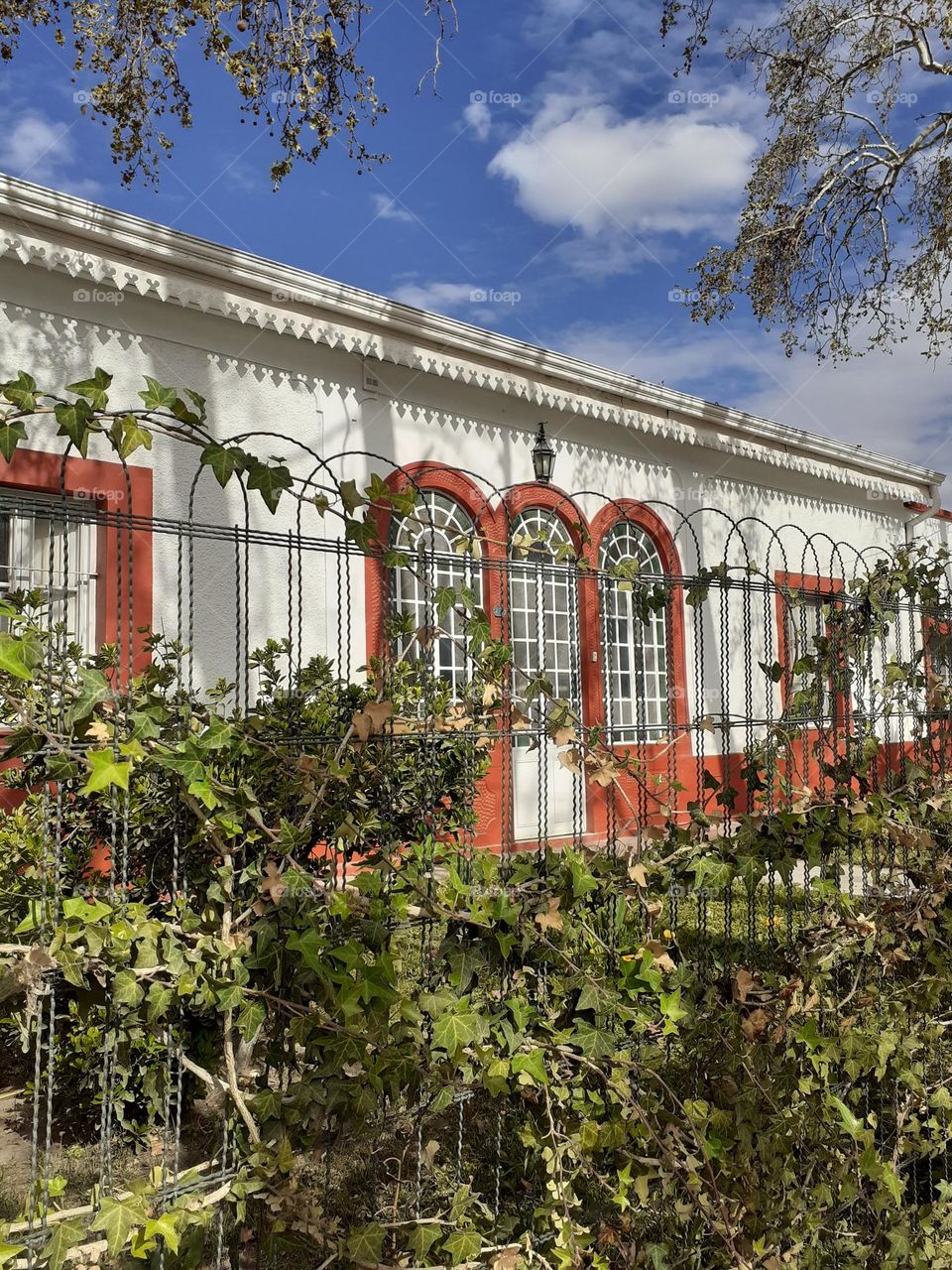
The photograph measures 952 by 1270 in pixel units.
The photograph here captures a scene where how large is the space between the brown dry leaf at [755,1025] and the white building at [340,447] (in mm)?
860

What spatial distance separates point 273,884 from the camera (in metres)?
2.11

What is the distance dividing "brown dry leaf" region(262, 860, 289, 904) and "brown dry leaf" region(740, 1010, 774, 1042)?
143cm

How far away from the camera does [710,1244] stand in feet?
8.94

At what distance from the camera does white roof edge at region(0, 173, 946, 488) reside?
224 inches

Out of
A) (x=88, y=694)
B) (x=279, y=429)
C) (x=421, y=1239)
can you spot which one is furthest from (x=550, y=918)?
(x=279, y=429)

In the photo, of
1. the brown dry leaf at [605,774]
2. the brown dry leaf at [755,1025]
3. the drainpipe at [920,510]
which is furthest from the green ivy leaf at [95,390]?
the drainpipe at [920,510]

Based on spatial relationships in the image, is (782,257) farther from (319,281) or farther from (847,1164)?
(847,1164)

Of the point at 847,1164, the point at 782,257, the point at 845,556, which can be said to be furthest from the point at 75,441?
the point at 845,556

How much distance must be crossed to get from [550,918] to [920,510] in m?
14.3

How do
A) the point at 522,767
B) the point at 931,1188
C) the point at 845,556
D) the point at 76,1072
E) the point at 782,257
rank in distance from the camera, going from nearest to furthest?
the point at 931,1188 < the point at 76,1072 < the point at 522,767 < the point at 782,257 < the point at 845,556

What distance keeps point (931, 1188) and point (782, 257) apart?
33.1 ft

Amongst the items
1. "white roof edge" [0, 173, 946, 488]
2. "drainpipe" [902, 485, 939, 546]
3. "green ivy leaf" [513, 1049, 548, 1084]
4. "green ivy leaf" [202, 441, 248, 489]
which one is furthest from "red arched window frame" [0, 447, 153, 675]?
"drainpipe" [902, 485, 939, 546]

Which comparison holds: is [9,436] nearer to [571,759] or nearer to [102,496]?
[571,759]

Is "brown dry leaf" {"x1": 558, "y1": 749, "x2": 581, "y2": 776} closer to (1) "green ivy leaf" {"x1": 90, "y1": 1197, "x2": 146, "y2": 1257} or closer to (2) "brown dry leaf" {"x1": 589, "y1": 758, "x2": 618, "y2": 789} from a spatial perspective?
(2) "brown dry leaf" {"x1": 589, "y1": 758, "x2": 618, "y2": 789}
